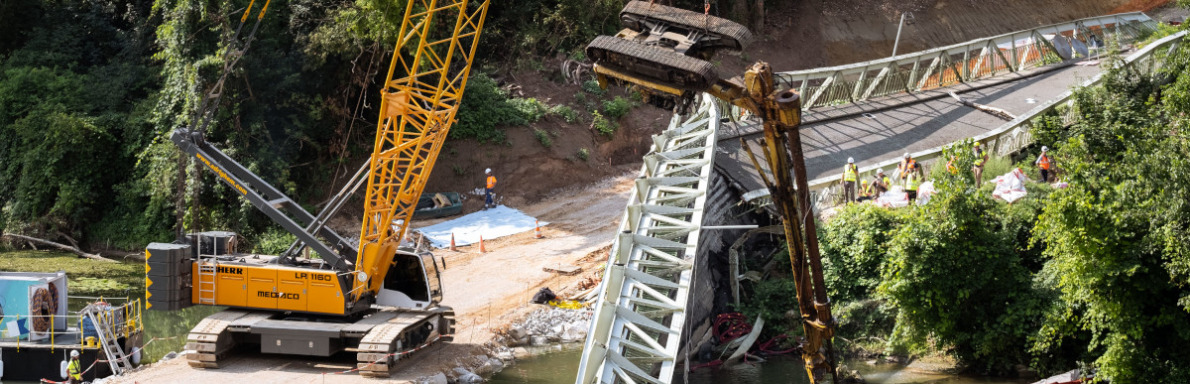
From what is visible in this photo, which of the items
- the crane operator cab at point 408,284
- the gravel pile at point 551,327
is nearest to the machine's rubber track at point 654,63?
the crane operator cab at point 408,284

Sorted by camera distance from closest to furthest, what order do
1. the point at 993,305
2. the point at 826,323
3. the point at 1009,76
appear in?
the point at 826,323 → the point at 993,305 → the point at 1009,76

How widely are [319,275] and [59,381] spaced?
19.2 feet

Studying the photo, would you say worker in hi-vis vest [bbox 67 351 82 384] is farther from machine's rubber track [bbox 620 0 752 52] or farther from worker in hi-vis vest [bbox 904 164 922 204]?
worker in hi-vis vest [bbox 904 164 922 204]

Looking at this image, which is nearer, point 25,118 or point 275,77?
point 275,77

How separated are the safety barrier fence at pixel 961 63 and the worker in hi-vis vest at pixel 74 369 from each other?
64.3ft

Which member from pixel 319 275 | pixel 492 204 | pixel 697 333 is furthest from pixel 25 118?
pixel 697 333

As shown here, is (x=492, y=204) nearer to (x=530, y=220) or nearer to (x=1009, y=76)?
(x=530, y=220)

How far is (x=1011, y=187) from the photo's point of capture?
24.3 m

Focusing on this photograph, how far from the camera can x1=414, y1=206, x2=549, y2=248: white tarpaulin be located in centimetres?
3259

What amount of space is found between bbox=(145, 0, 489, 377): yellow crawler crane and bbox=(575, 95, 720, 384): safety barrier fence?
4.52 metres

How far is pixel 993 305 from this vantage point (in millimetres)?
22000

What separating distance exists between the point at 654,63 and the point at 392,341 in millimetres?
10700

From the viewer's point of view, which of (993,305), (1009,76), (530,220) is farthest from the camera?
(1009,76)

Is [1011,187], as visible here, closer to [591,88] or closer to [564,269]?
[564,269]
